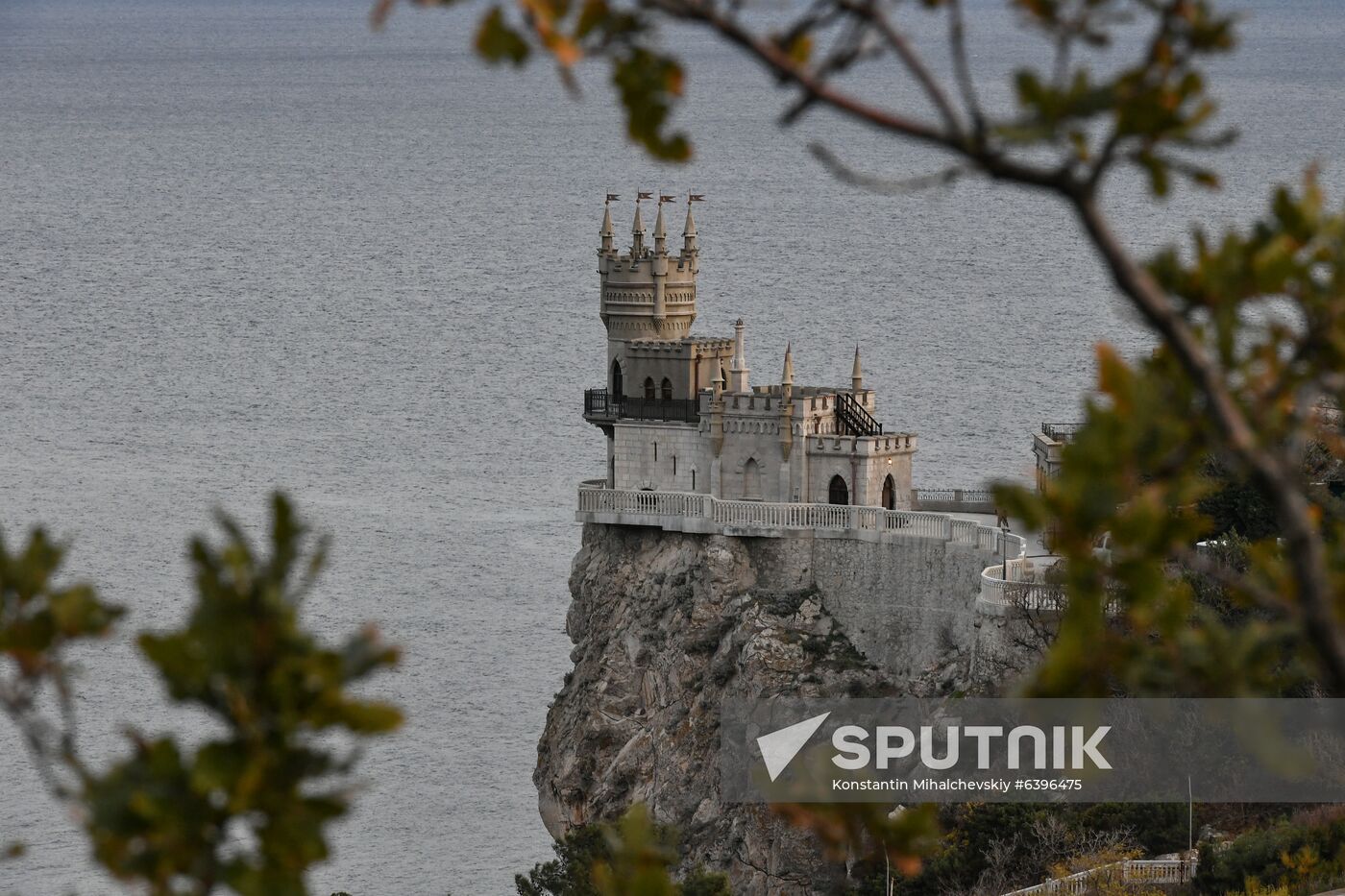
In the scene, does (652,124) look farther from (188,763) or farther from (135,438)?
(135,438)

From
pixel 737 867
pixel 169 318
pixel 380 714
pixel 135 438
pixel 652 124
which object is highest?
pixel 169 318

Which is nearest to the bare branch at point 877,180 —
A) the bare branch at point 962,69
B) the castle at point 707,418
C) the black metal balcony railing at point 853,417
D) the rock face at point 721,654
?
the bare branch at point 962,69

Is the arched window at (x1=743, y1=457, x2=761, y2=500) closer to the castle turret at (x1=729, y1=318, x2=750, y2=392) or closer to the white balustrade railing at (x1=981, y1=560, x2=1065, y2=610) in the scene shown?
the castle turret at (x1=729, y1=318, x2=750, y2=392)

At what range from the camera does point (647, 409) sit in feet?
205

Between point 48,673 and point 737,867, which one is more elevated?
point 48,673

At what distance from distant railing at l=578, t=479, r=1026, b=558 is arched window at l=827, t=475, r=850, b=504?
2.52 feet

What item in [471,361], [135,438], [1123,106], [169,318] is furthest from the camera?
[169,318]

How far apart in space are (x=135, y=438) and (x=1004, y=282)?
209 feet

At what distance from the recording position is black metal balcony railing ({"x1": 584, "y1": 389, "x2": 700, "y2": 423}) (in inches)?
2452

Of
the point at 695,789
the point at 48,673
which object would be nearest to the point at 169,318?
the point at 695,789

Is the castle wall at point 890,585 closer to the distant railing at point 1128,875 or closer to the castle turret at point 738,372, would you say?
the castle turret at point 738,372

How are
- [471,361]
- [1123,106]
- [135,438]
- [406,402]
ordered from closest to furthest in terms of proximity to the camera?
[1123,106]
[135,438]
[406,402]
[471,361]

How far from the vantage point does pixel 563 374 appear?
445ft

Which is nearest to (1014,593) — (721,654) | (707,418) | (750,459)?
(721,654)
